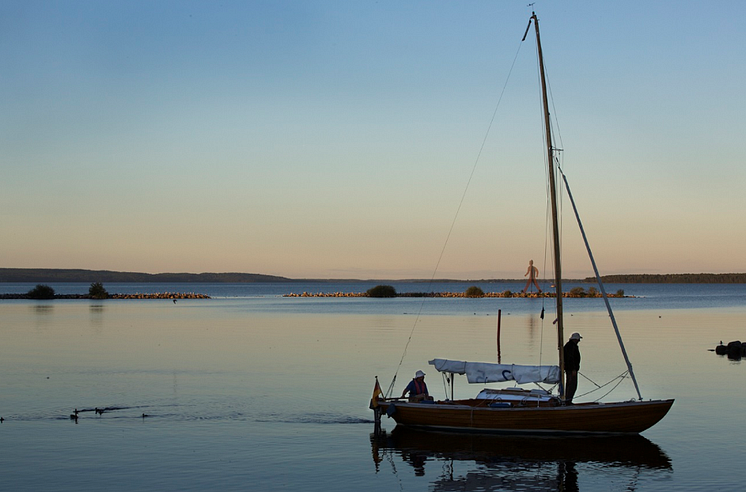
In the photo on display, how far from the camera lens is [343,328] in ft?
248

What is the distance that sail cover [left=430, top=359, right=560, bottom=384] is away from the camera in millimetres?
28188

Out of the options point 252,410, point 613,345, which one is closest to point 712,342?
point 613,345

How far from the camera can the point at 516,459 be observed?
24016 mm

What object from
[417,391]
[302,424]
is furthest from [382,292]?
[417,391]

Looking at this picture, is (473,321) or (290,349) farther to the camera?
(473,321)

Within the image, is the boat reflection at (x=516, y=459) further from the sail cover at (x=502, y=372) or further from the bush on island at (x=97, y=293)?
the bush on island at (x=97, y=293)

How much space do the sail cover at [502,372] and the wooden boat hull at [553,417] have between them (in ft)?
6.14

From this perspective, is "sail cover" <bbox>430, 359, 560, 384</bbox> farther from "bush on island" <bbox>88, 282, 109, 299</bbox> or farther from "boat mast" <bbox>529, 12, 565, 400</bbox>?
"bush on island" <bbox>88, 282, 109, 299</bbox>

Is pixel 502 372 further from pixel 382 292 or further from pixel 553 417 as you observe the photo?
pixel 382 292

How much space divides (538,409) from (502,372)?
9.55 feet

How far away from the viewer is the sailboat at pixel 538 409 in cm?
2627

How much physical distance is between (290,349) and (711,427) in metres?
31.9

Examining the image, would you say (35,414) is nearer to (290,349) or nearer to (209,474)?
(209,474)

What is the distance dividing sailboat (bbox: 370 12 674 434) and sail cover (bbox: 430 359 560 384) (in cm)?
4
